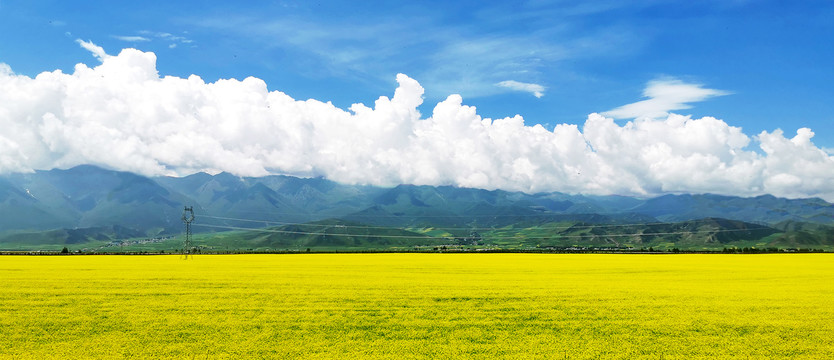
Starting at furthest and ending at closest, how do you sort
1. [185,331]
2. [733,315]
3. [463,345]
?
1. [733,315]
2. [185,331]
3. [463,345]

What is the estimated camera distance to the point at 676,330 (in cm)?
2383

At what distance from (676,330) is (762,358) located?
4.45m

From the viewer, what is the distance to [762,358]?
64.1 ft

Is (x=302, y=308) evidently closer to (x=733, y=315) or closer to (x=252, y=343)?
(x=252, y=343)

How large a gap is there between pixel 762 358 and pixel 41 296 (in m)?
42.8

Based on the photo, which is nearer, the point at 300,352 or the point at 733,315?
the point at 300,352

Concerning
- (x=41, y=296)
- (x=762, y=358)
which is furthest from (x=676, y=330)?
(x=41, y=296)

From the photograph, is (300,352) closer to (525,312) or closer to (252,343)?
(252,343)

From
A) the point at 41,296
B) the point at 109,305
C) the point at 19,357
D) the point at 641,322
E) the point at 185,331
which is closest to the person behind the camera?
the point at 19,357

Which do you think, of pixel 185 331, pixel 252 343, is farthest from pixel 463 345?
pixel 185 331

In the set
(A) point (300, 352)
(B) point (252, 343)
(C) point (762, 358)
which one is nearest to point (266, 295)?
(B) point (252, 343)

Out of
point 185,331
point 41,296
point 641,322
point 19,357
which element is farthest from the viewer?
point 41,296

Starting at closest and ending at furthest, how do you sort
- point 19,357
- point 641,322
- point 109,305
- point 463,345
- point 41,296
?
A: point 19,357 < point 463,345 < point 641,322 < point 109,305 < point 41,296

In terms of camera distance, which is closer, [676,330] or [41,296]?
[676,330]
